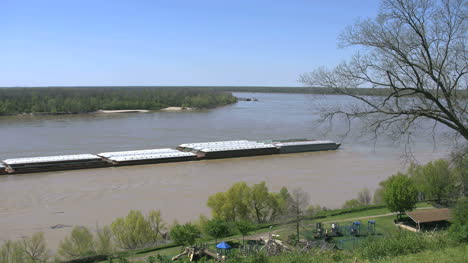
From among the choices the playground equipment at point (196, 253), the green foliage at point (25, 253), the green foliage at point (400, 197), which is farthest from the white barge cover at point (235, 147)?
the playground equipment at point (196, 253)

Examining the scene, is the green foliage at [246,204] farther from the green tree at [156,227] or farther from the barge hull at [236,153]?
the barge hull at [236,153]

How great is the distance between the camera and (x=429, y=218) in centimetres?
1240

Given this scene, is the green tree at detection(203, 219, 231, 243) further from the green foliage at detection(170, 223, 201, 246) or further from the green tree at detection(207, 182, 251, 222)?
the green tree at detection(207, 182, 251, 222)

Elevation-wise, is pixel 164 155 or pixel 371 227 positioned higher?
pixel 164 155

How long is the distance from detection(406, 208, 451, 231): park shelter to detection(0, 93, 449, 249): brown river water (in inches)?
83.6

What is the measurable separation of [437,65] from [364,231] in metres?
8.92

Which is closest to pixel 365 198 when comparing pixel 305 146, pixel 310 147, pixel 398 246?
pixel 398 246

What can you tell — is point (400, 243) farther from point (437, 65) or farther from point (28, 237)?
point (28, 237)

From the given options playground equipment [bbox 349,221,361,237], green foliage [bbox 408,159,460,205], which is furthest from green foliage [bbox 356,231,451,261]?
green foliage [bbox 408,159,460,205]

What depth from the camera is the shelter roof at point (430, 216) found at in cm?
1228

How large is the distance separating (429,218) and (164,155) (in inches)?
692

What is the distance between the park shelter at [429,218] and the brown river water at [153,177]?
83.6 inches

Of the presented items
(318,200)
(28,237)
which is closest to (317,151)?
(318,200)

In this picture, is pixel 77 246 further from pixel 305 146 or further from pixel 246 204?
pixel 305 146
